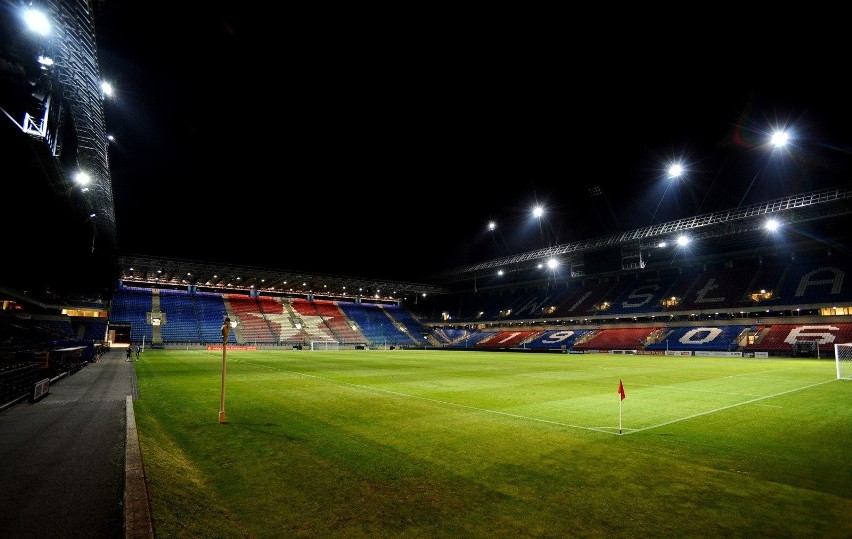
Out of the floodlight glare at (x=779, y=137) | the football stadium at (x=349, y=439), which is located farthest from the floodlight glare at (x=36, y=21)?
the floodlight glare at (x=779, y=137)

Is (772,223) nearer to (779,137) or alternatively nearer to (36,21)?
(779,137)

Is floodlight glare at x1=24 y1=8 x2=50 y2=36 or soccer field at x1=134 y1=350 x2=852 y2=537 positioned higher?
floodlight glare at x1=24 y1=8 x2=50 y2=36

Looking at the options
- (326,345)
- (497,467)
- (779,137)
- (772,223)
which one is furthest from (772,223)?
(326,345)

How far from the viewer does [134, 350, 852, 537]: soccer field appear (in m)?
4.04

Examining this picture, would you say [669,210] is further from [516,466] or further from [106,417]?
[106,417]

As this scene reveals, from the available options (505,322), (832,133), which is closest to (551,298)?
(505,322)

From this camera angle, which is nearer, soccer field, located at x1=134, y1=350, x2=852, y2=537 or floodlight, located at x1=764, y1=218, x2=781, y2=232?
soccer field, located at x1=134, y1=350, x2=852, y2=537

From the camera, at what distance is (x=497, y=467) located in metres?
5.81

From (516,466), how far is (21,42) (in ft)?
39.3

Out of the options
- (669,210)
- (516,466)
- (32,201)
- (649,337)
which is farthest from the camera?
(649,337)

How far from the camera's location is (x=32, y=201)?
15.8 meters

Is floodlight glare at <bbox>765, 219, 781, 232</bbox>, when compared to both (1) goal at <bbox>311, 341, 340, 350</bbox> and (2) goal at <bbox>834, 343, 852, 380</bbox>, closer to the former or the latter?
(2) goal at <bbox>834, 343, 852, 380</bbox>

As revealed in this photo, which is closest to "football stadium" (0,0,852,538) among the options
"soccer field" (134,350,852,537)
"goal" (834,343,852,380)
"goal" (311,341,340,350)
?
"soccer field" (134,350,852,537)

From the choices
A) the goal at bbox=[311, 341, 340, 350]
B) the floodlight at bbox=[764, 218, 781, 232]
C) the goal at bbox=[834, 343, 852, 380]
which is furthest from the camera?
the goal at bbox=[311, 341, 340, 350]
